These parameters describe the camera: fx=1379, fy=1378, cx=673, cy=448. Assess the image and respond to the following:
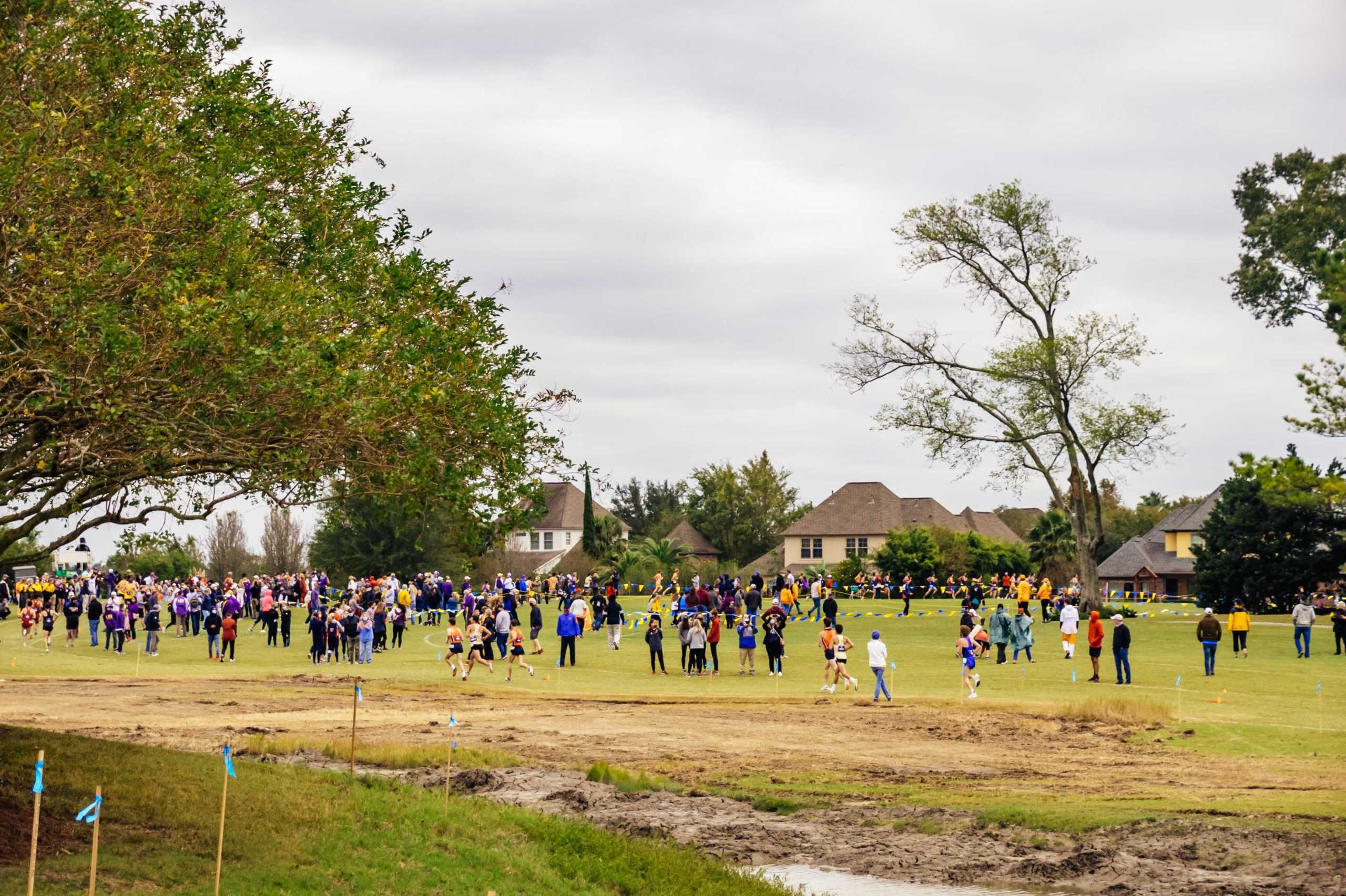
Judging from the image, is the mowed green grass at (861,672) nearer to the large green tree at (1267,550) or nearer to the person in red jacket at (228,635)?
the person in red jacket at (228,635)

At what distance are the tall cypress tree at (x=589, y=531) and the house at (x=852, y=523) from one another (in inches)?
556

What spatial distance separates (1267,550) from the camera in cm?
5719

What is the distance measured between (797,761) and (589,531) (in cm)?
7255

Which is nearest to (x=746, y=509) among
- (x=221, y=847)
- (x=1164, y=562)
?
(x=1164, y=562)

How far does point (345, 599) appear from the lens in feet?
140

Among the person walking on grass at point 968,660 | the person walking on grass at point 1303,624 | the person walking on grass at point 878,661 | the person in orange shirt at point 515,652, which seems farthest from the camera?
the person walking on grass at point 1303,624

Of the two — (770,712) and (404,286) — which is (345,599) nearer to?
(770,712)

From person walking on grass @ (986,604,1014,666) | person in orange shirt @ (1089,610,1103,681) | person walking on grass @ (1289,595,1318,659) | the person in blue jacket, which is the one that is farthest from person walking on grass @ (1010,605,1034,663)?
the person in blue jacket

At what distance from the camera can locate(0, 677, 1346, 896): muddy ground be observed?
1681 centimetres

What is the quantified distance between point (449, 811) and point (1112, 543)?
102 metres

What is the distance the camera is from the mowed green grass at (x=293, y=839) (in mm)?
13711

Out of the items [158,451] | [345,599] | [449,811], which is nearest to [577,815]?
[449,811]

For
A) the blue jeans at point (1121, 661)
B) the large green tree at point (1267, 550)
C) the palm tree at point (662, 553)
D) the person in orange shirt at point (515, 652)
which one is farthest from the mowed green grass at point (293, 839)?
the palm tree at point (662, 553)

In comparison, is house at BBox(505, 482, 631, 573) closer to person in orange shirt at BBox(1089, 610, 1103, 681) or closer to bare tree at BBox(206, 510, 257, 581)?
bare tree at BBox(206, 510, 257, 581)
